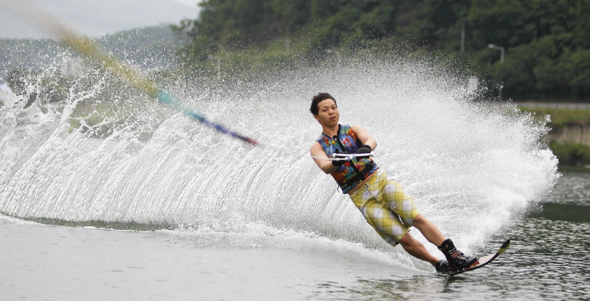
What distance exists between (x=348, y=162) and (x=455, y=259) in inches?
46.9

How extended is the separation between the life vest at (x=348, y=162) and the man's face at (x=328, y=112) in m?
0.14

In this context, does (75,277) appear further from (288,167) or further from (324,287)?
(288,167)

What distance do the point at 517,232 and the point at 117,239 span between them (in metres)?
4.88

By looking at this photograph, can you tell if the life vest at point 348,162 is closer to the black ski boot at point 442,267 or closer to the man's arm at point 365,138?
the man's arm at point 365,138

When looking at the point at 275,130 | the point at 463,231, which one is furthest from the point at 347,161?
the point at 275,130

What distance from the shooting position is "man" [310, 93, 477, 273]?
19.7ft

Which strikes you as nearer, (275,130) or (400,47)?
(275,130)

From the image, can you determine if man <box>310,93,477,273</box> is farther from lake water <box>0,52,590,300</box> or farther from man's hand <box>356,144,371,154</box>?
lake water <box>0,52,590,300</box>

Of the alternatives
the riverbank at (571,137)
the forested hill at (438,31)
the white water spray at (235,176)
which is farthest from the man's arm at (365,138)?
the forested hill at (438,31)

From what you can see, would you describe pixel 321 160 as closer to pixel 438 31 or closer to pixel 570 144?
pixel 570 144

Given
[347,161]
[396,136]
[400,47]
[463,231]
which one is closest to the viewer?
[347,161]

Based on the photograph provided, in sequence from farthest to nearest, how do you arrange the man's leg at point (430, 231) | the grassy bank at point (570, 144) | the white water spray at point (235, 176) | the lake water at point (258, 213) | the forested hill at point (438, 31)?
the forested hill at point (438, 31) < the grassy bank at point (570, 144) < the white water spray at point (235, 176) < the man's leg at point (430, 231) < the lake water at point (258, 213)

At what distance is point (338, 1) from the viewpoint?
47125 millimetres

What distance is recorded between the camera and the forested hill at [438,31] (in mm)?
A: 37250
